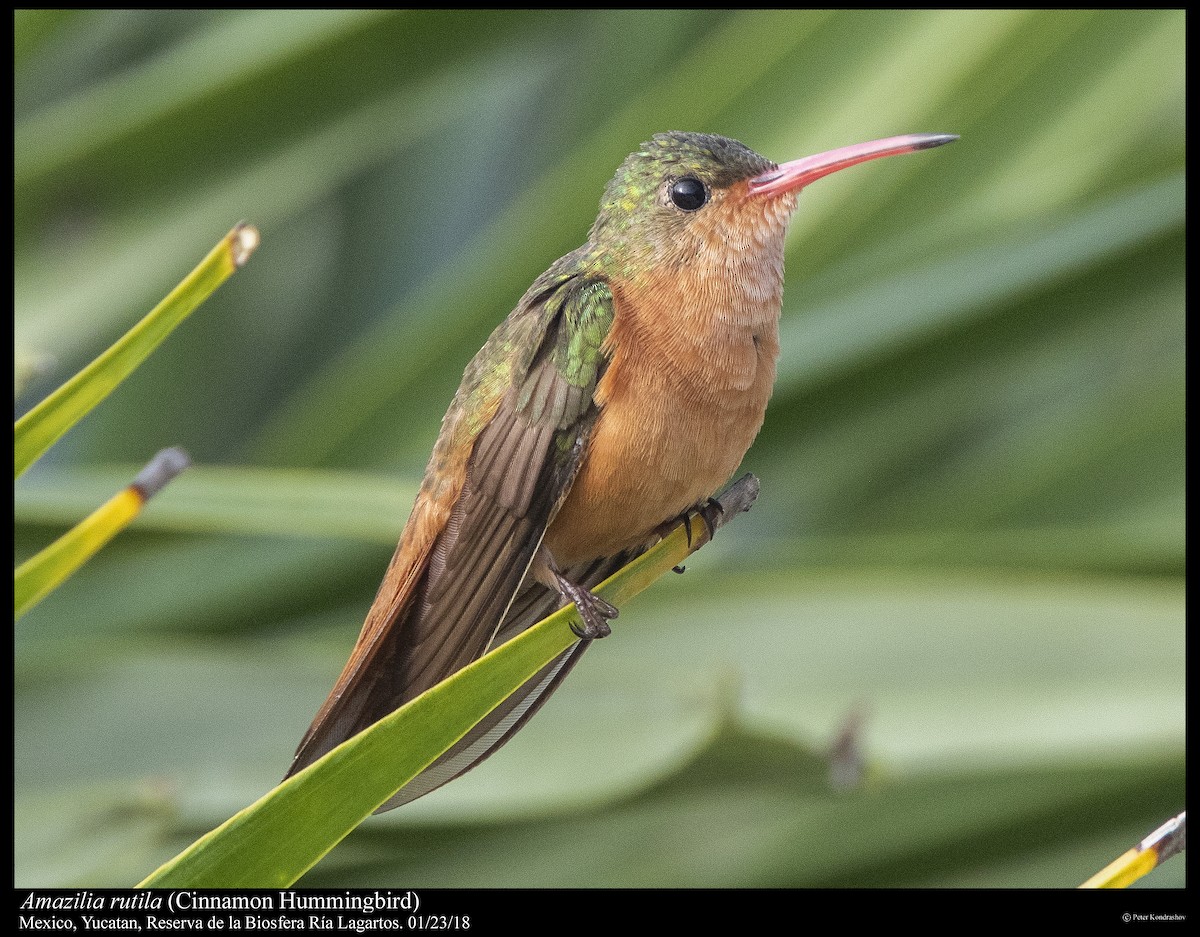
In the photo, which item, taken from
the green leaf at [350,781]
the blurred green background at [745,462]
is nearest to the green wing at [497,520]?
the green leaf at [350,781]

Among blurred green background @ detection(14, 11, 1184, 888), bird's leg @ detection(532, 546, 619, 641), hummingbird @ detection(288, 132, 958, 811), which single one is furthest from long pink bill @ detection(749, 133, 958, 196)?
blurred green background @ detection(14, 11, 1184, 888)

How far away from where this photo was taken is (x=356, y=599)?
168cm

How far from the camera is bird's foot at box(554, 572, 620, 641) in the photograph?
2.34ft

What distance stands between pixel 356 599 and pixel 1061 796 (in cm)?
92

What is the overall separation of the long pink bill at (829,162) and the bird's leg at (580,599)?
0.31 meters

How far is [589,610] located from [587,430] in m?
0.12

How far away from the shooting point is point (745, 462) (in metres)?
1.60

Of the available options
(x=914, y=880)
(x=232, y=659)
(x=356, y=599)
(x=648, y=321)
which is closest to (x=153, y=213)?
(x=356, y=599)

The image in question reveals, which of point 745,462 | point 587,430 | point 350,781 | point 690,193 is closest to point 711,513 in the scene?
point 587,430

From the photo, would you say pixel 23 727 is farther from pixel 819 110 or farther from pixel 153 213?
pixel 819 110

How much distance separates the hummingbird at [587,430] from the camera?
2.35 ft

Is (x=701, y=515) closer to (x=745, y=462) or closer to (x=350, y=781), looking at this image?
(x=350, y=781)

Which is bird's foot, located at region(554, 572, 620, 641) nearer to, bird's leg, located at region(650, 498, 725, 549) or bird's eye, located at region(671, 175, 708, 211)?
bird's leg, located at region(650, 498, 725, 549)

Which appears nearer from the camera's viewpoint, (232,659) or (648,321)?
(648,321)
